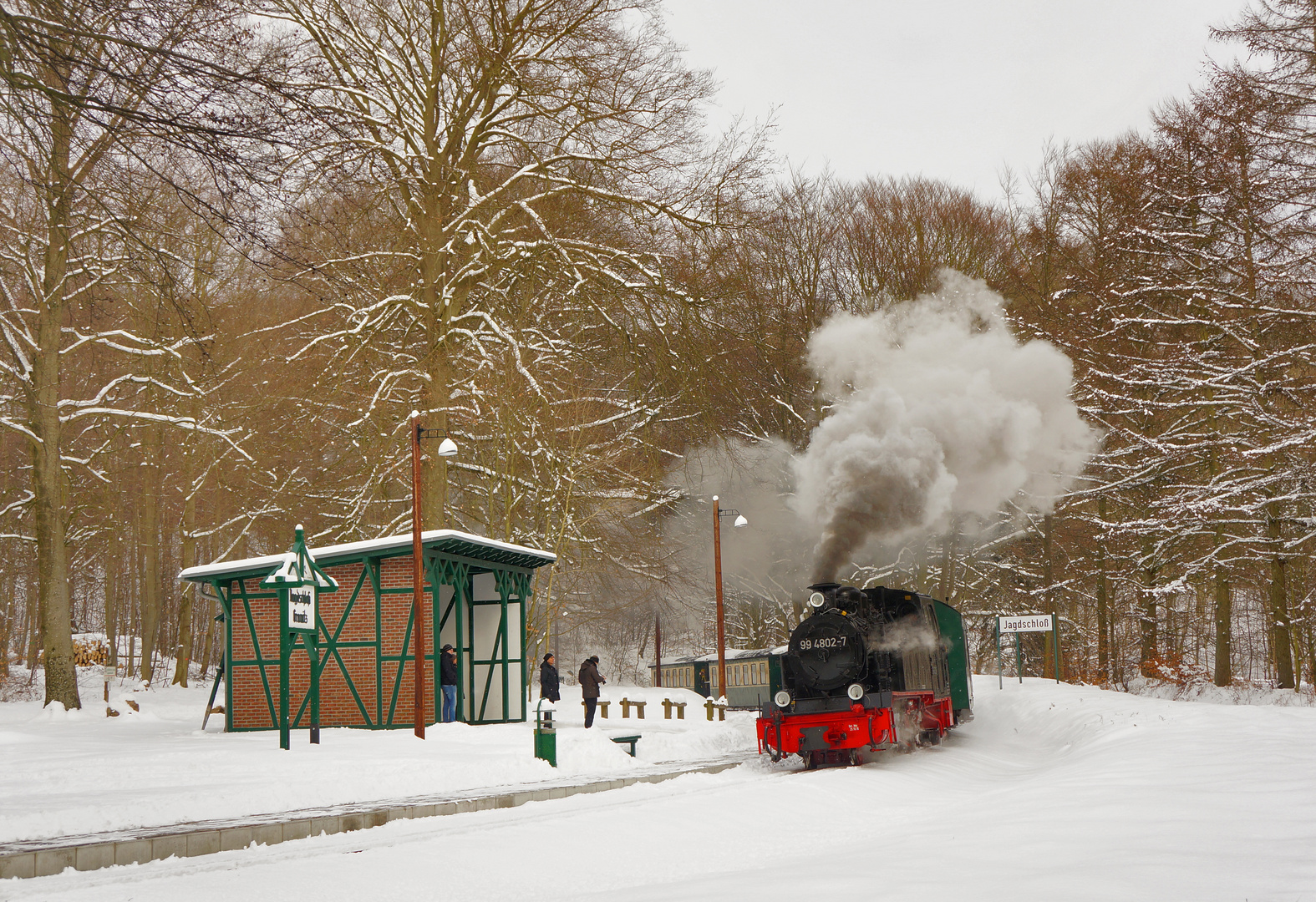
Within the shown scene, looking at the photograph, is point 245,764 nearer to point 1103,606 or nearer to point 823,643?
point 823,643

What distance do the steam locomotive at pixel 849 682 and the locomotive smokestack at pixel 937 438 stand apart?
58.9 inches

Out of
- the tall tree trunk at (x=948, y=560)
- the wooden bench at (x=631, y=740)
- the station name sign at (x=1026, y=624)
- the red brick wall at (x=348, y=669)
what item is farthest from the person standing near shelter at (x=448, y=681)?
the tall tree trunk at (x=948, y=560)

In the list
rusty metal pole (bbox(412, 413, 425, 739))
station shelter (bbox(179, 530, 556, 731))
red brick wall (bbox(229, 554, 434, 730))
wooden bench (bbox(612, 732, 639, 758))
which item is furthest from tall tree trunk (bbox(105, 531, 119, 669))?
wooden bench (bbox(612, 732, 639, 758))

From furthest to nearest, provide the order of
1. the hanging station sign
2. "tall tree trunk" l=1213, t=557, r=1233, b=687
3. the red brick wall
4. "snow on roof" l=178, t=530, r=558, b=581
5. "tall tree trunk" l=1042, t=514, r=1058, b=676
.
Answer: "tall tree trunk" l=1042, t=514, r=1058, b=676 → "tall tree trunk" l=1213, t=557, r=1233, b=687 → the red brick wall → "snow on roof" l=178, t=530, r=558, b=581 → the hanging station sign

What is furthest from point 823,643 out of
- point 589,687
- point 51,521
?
point 51,521

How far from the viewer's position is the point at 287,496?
88.1 feet

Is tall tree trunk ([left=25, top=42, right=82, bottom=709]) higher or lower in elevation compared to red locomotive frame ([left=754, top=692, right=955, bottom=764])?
higher

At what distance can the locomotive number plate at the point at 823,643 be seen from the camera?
592 inches

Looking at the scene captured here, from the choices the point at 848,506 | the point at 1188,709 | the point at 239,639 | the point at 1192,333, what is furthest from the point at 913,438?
the point at 239,639

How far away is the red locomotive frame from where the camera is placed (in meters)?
14.4

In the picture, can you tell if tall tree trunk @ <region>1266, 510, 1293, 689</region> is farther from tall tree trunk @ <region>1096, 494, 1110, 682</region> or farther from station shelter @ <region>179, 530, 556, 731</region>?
station shelter @ <region>179, 530, 556, 731</region>

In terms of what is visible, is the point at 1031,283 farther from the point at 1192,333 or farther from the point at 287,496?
the point at 287,496

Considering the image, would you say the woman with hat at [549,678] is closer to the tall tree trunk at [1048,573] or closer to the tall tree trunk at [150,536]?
the tall tree trunk at [150,536]

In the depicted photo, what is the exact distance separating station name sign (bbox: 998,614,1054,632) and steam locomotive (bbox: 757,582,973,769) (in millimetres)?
7604
